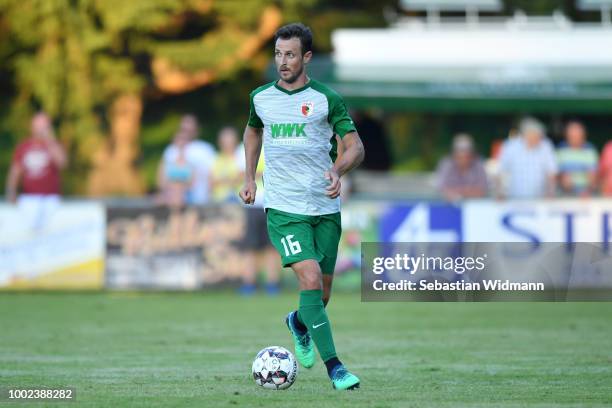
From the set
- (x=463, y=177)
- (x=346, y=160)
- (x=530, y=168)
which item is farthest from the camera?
(x=530, y=168)

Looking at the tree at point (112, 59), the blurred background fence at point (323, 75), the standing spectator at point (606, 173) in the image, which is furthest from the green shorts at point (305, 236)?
the tree at point (112, 59)

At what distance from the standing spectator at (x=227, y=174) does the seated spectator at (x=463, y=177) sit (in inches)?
119

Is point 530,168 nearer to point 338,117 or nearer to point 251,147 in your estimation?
point 251,147

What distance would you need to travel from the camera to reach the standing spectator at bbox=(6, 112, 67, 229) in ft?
65.9

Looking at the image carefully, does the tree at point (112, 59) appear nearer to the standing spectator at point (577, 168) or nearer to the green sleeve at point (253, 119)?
the standing spectator at point (577, 168)

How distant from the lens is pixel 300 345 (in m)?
10.1

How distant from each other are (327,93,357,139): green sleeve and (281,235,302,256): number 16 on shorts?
2.54ft

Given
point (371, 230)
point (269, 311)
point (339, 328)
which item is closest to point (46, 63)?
point (371, 230)

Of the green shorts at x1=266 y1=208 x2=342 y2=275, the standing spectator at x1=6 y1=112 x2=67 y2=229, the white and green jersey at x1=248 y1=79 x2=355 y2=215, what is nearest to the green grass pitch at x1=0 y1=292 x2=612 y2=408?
the green shorts at x1=266 y1=208 x2=342 y2=275

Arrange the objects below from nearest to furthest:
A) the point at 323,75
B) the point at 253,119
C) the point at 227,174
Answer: the point at 253,119, the point at 227,174, the point at 323,75

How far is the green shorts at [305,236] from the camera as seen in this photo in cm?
959

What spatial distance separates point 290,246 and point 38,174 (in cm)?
1156

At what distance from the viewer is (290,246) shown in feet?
31.4

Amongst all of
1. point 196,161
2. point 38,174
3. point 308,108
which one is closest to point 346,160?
point 308,108
